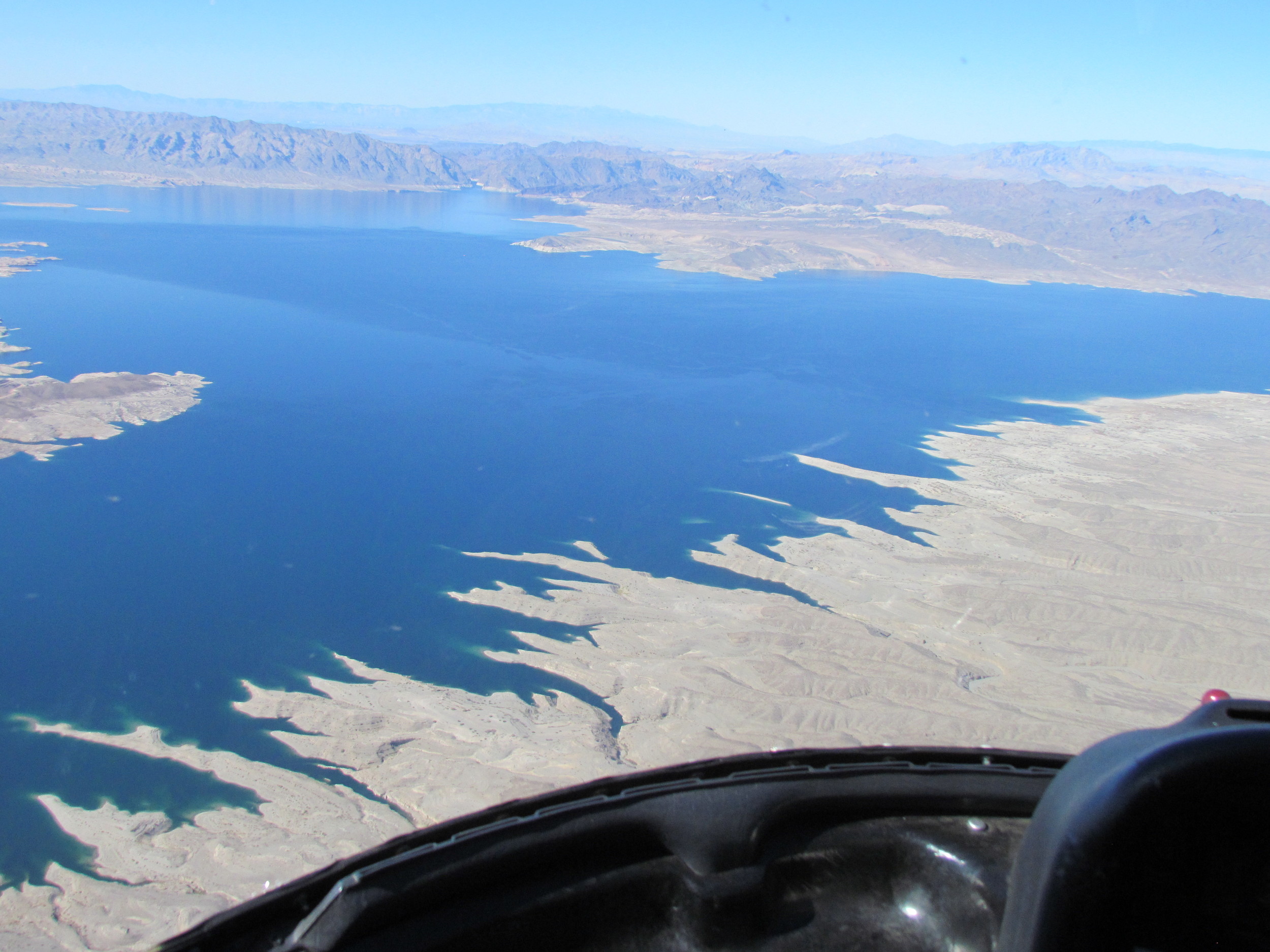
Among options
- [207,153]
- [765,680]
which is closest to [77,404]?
[765,680]

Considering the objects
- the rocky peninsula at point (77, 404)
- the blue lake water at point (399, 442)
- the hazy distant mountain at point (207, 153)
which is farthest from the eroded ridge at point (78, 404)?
the hazy distant mountain at point (207, 153)

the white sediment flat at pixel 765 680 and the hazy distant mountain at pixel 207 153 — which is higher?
the hazy distant mountain at pixel 207 153

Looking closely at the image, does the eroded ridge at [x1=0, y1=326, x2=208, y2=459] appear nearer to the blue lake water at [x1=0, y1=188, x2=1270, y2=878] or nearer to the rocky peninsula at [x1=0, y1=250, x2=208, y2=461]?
the rocky peninsula at [x1=0, y1=250, x2=208, y2=461]

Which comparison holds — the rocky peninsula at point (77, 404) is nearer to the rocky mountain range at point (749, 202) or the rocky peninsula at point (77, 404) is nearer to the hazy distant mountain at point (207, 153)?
the rocky mountain range at point (749, 202)

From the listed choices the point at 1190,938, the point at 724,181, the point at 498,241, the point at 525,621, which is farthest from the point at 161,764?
the point at 724,181

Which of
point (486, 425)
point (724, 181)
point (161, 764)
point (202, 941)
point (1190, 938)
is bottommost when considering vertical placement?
point (161, 764)

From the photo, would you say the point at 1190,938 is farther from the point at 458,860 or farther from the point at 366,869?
the point at 366,869
